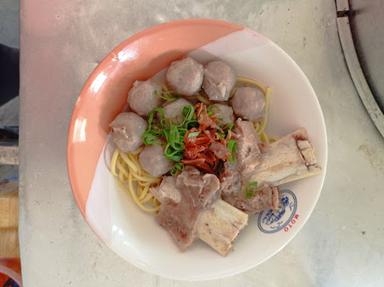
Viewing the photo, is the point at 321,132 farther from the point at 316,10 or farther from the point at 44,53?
the point at 44,53

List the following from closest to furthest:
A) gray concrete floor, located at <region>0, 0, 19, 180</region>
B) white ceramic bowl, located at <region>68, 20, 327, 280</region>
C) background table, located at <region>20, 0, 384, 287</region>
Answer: white ceramic bowl, located at <region>68, 20, 327, 280</region>
background table, located at <region>20, 0, 384, 287</region>
gray concrete floor, located at <region>0, 0, 19, 180</region>

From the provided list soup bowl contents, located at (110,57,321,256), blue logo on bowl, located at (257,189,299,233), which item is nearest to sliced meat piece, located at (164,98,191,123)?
soup bowl contents, located at (110,57,321,256)

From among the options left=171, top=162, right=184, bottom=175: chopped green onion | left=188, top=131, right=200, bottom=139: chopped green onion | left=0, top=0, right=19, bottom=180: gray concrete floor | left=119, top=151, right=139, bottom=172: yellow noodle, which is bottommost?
→ left=0, top=0, right=19, bottom=180: gray concrete floor

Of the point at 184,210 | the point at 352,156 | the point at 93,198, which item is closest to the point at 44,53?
the point at 93,198

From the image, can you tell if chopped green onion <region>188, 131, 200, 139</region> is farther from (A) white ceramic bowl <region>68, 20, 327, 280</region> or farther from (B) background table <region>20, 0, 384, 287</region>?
(B) background table <region>20, 0, 384, 287</region>

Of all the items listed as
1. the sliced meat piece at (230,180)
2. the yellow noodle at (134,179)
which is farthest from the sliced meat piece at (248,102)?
the yellow noodle at (134,179)

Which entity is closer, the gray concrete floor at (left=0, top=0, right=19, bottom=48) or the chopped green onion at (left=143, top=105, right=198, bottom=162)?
the chopped green onion at (left=143, top=105, right=198, bottom=162)
